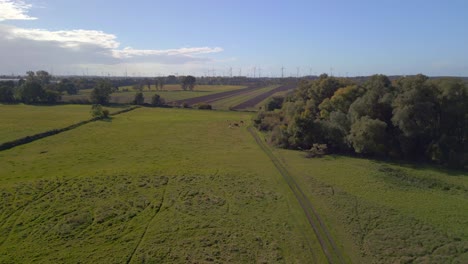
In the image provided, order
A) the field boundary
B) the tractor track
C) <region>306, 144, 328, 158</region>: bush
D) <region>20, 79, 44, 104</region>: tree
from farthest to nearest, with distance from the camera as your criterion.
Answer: <region>20, 79, 44, 104</region>: tree < the field boundary < <region>306, 144, 328, 158</region>: bush < the tractor track

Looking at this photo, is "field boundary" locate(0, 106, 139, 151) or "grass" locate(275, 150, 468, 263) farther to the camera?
"field boundary" locate(0, 106, 139, 151)

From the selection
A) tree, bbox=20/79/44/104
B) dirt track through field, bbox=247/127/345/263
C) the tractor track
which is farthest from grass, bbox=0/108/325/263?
tree, bbox=20/79/44/104

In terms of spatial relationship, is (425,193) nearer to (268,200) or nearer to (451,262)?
(451,262)

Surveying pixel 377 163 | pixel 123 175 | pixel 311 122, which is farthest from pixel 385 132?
pixel 123 175

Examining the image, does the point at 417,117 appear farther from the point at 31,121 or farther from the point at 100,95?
the point at 100,95

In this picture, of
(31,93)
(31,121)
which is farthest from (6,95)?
(31,121)

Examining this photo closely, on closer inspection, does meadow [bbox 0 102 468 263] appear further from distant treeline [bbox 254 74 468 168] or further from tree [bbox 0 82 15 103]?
tree [bbox 0 82 15 103]

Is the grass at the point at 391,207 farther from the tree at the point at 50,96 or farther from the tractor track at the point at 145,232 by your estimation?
the tree at the point at 50,96
